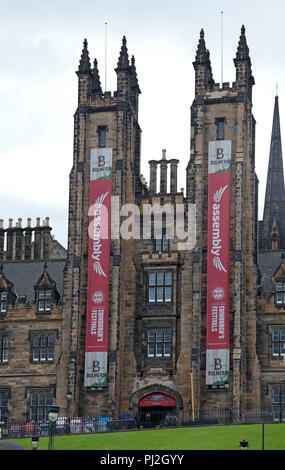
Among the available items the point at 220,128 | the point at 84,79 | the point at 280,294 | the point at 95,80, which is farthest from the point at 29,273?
the point at 280,294

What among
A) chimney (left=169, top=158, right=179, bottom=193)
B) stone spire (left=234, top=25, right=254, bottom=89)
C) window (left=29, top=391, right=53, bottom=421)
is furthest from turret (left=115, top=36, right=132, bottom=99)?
window (left=29, top=391, right=53, bottom=421)

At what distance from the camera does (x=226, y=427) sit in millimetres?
65125

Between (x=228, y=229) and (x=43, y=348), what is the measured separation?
16.6 meters

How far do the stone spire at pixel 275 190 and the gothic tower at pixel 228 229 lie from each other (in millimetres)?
25078

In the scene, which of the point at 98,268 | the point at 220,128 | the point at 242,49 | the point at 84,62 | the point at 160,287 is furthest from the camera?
→ the point at 84,62

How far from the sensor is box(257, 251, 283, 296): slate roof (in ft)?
260

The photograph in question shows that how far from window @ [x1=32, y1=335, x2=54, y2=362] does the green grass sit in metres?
16.8

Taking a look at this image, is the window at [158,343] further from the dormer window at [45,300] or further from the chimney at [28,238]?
the chimney at [28,238]

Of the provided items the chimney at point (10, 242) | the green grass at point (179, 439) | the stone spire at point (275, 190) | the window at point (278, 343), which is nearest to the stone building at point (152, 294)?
the window at point (278, 343)

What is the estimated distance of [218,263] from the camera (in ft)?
254

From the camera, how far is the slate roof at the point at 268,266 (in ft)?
260

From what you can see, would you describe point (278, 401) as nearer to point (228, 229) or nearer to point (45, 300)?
point (228, 229)
